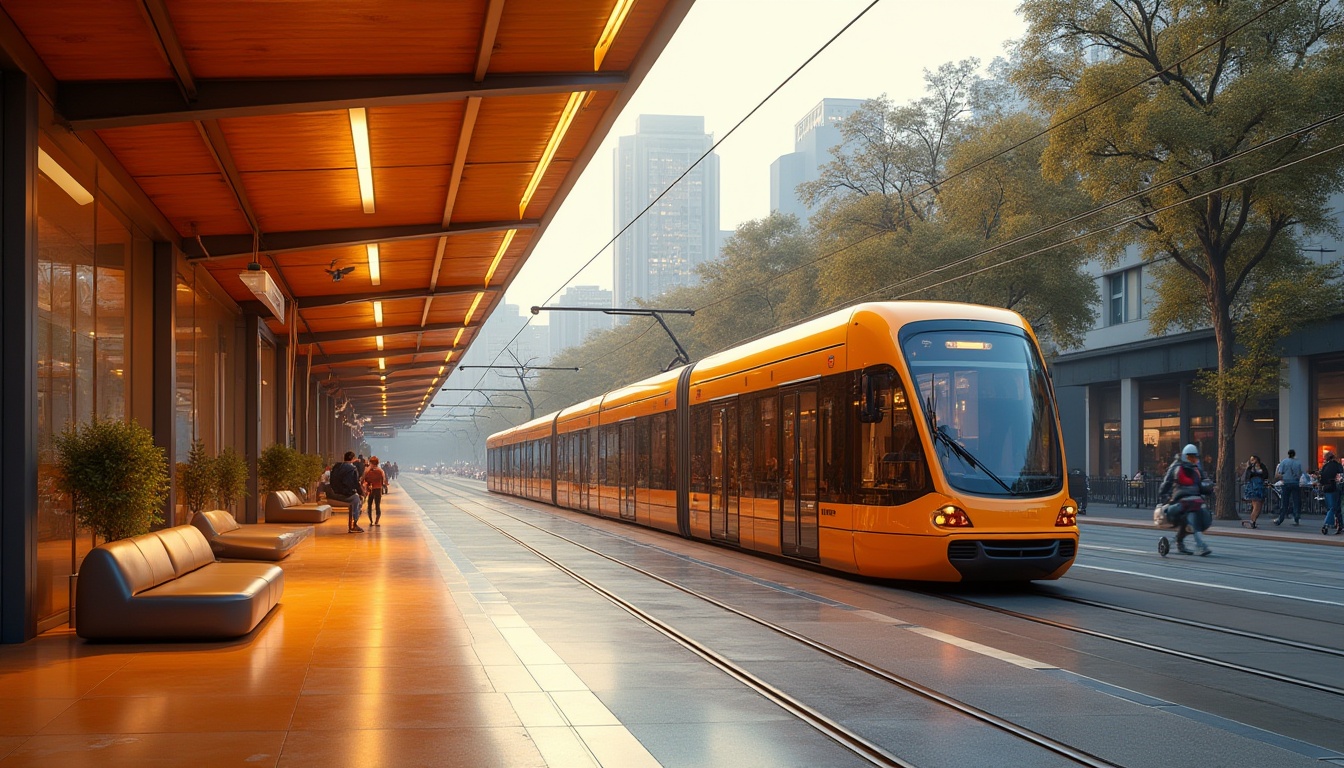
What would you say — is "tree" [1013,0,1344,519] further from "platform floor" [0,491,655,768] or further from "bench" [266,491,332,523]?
"platform floor" [0,491,655,768]

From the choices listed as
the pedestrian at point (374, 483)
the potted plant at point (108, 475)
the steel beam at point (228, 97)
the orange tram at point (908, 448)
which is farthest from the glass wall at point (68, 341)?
the pedestrian at point (374, 483)

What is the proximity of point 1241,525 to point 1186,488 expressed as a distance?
1293cm

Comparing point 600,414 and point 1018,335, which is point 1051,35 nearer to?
point 600,414

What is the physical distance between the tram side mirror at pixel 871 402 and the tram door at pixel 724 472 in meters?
5.74

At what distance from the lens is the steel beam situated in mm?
11602

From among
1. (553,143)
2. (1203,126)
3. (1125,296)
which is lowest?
(553,143)

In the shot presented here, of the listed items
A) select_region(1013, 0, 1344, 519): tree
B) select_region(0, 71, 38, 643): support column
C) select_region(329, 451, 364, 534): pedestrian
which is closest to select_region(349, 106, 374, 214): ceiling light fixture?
select_region(0, 71, 38, 643): support column

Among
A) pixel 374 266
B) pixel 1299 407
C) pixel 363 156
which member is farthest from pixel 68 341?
pixel 1299 407

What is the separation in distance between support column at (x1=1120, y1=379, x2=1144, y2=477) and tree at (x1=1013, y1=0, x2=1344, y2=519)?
12.6m

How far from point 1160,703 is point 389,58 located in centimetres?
802

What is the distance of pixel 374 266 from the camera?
2230 cm

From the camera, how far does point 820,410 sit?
16406 millimetres

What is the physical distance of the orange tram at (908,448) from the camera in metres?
14.0

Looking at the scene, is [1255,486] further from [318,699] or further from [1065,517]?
[318,699]
